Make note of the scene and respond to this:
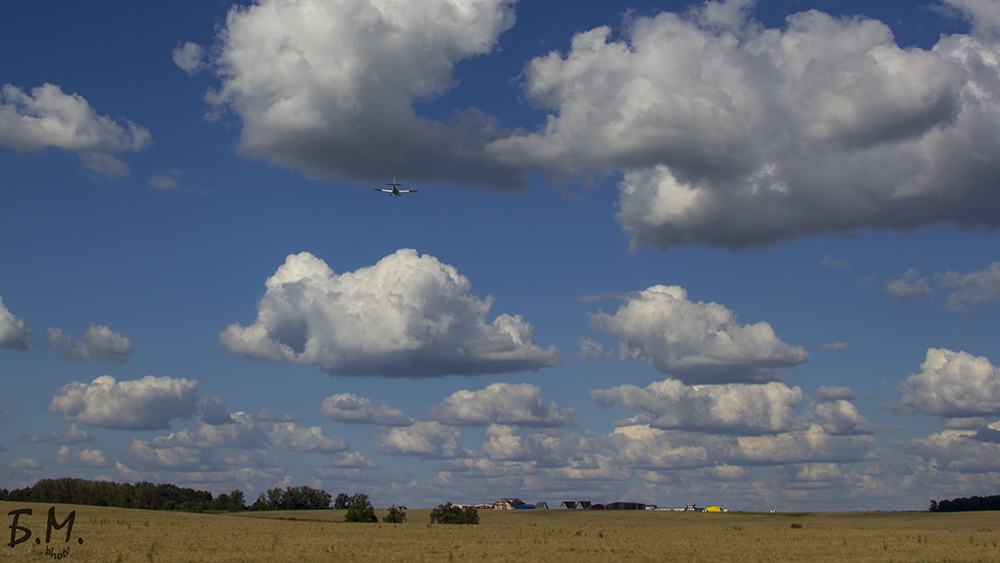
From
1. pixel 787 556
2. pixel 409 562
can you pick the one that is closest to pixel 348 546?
pixel 409 562

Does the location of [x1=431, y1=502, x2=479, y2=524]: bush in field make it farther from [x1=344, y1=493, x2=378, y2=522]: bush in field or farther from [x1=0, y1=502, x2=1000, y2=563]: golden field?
[x1=0, y1=502, x2=1000, y2=563]: golden field

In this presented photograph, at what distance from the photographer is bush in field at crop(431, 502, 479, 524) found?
436ft

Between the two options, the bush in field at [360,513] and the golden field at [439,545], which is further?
the bush in field at [360,513]

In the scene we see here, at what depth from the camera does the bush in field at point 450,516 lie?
133000mm

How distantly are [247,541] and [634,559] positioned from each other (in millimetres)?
39345

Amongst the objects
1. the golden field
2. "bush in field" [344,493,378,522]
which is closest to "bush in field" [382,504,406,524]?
"bush in field" [344,493,378,522]

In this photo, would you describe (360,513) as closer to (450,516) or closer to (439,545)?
(450,516)

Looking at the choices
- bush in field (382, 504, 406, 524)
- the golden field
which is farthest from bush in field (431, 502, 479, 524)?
the golden field

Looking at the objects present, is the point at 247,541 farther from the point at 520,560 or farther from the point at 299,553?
the point at 520,560

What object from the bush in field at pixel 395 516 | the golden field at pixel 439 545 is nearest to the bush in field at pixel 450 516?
the bush in field at pixel 395 516

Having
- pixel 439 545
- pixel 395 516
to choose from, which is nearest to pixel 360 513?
pixel 395 516

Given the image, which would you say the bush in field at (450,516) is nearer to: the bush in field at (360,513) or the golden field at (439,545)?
the bush in field at (360,513)

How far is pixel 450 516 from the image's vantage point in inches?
5241

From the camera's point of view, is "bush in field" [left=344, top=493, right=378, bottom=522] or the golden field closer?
the golden field
